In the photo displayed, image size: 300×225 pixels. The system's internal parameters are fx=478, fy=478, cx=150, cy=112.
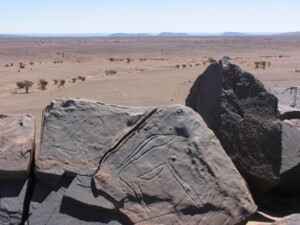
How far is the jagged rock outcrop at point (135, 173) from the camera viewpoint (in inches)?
228

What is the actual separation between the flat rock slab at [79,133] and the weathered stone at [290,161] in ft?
8.39

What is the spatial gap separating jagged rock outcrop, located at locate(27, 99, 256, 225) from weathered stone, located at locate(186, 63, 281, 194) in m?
0.94

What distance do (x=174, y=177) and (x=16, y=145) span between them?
86.7 inches

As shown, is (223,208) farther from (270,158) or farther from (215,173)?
(270,158)

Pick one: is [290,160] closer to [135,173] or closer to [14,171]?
[135,173]

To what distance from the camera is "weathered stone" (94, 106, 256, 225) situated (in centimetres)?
580

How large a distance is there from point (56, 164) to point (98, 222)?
1.02 meters

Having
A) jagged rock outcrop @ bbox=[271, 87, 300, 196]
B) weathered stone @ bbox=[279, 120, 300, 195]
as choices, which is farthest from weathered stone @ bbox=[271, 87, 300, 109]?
weathered stone @ bbox=[279, 120, 300, 195]

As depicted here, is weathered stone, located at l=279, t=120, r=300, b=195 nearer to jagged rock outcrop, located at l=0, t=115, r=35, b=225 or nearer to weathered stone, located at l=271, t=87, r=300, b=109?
weathered stone, located at l=271, t=87, r=300, b=109

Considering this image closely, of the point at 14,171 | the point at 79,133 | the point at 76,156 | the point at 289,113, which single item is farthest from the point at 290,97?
the point at 14,171

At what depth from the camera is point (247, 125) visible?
731cm

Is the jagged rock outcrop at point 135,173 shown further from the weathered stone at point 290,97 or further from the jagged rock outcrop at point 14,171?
the weathered stone at point 290,97

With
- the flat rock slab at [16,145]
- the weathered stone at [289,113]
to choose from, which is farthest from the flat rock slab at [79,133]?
the weathered stone at [289,113]

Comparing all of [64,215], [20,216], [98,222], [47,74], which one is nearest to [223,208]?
[98,222]
